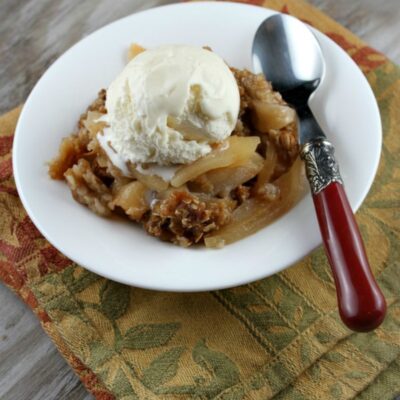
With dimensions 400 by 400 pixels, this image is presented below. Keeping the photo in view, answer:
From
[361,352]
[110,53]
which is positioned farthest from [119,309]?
[110,53]

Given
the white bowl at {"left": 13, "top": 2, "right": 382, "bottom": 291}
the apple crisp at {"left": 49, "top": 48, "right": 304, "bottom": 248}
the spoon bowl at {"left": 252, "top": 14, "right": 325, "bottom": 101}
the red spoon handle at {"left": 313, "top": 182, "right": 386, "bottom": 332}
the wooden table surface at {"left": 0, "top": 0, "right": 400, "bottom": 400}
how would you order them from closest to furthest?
the red spoon handle at {"left": 313, "top": 182, "right": 386, "bottom": 332}, the white bowl at {"left": 13, "top": 2, "right": 382, "bottom": 291}, the apple crisp at {"left": 49, "top": 48, "right": 304, "bottom": 248}, the spoon bowl at {"left": 252, "top": 14, "right": 325, "bottom": 101}, the wooden table surface at {"left": 0, "top": 0, "right": 400, "bottom": 400}

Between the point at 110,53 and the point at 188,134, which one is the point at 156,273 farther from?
the point at 110,53

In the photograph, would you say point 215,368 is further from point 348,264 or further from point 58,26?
point 58,26

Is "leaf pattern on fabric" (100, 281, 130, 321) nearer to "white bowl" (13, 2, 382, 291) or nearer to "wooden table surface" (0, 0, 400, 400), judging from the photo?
"white bowl" (13, 2, 382, 291)

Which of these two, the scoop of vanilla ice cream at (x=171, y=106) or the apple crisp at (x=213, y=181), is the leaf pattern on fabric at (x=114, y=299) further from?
the scoop of vanilla ice cream at (x=171, y=106)

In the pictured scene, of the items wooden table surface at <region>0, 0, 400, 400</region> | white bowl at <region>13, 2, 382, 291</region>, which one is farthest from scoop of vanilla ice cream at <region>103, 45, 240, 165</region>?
wooden table surface at <region>0, 0, 400, 400</region>

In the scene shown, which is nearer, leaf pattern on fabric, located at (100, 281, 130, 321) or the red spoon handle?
the red spoon handle

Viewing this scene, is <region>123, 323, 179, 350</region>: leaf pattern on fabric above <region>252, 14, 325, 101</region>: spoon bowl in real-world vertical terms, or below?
below
